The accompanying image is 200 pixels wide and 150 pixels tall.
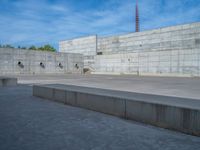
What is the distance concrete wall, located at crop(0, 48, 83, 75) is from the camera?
25578mm

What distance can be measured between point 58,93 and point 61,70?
26419 millimetres

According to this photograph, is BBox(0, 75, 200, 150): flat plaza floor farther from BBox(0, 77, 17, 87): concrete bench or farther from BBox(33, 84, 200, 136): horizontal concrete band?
BBox(0, 77, 17, 87): concrete bench

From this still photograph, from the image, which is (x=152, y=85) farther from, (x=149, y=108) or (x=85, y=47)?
(x=85, y=47)

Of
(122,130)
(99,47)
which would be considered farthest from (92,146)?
(99,47)

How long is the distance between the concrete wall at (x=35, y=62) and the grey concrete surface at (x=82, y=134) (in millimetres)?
Answer: 23653

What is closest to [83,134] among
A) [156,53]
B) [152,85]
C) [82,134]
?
[82,134]

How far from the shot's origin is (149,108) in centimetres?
382

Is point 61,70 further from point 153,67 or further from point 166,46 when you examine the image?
point 166,46

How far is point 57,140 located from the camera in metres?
2.99

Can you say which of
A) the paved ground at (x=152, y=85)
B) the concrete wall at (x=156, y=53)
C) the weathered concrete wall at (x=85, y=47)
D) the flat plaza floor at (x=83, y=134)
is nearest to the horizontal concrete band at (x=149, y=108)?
the flat plaza floor at (x=83, y=134)

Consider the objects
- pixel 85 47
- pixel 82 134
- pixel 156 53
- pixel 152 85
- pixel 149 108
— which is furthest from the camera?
pixel 85 47

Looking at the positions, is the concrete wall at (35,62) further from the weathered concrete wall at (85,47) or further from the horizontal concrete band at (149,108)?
the horizontal concrete band at (149,108)

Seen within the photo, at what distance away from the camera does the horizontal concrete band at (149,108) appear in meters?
3.28

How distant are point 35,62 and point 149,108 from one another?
27317 millimetres
